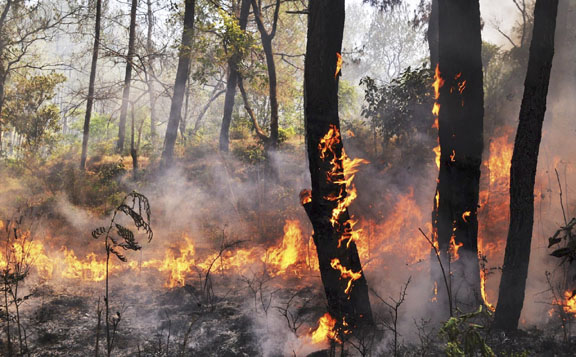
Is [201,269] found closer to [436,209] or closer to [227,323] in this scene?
[227,323]

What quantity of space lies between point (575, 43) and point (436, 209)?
10.1 m

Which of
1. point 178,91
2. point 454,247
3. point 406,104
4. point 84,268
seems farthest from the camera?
point 178,91

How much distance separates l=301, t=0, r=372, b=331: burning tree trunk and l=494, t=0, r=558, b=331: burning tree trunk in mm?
2134

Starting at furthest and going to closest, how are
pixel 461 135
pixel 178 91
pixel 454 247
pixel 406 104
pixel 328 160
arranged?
pixel 178 91 → pixel 406 104 → pixel 454 247 → pixel 461 135 → pixel 328 160

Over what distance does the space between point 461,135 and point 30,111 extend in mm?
20646

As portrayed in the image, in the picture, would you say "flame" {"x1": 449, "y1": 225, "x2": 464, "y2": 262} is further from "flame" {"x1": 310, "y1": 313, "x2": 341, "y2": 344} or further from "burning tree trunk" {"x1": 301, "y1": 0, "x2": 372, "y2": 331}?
"flame" {"x1": 310, "y1": 313, "x2": 341, "y2": 344}

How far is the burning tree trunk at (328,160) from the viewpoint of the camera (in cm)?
582

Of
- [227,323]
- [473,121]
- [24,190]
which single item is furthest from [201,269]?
[24,190]

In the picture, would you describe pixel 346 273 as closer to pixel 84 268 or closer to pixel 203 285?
pixel 203 285

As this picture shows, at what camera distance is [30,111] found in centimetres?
1994

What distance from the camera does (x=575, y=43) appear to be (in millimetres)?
12867

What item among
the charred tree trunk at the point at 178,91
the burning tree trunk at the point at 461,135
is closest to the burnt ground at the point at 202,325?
the burning tree trunk at the point at 461,135

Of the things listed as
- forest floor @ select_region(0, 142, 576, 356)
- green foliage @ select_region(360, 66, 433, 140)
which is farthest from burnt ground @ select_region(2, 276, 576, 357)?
green foliage @ select_region(360, 66, 433, 140)

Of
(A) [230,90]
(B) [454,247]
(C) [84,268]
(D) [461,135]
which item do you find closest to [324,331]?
(B) [454,247]
